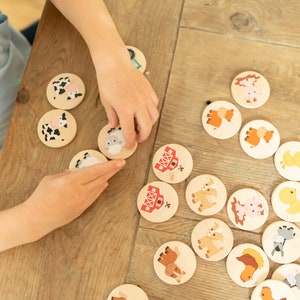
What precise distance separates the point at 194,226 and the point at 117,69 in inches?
13.4

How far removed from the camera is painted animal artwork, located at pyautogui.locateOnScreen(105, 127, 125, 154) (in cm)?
79

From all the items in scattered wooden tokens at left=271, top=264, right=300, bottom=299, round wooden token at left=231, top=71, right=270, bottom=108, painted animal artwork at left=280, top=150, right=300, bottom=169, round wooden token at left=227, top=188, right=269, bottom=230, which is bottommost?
scattered wooden tokens at left=271, top=264, right=300, bottom=299

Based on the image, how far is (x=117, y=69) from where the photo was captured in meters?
0.78

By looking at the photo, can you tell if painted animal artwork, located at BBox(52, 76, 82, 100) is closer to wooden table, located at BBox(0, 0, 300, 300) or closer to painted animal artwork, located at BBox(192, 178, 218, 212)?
wooden table, located at BBox(0, 0, 300, 300)

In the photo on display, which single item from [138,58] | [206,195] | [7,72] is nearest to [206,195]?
[206,195]

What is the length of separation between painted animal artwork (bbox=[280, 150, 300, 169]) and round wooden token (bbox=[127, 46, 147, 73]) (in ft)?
1.10

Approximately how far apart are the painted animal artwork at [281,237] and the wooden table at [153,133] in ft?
0.10

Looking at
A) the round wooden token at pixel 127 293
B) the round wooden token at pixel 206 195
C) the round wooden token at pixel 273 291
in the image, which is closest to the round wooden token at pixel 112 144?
the round wooden token at pixel 206 195

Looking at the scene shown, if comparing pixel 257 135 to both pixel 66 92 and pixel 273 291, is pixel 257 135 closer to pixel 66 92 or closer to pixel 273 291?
pixel 273 291

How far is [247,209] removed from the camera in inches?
29.3

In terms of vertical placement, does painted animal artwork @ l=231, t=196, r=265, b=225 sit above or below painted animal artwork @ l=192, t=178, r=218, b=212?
below

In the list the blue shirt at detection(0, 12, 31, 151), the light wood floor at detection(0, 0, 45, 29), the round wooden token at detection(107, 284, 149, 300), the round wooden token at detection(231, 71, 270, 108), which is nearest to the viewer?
the round wooden token at detection(107, 284, 149, 300)

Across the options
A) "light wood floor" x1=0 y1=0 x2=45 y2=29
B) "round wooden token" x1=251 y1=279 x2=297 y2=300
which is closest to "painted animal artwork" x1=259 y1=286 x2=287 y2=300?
"round wooden token" x1=251 y1=279 x2=297 y2=300

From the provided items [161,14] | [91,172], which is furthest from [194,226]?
[161,14]
